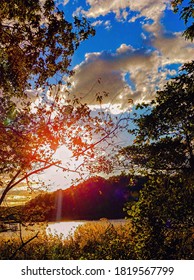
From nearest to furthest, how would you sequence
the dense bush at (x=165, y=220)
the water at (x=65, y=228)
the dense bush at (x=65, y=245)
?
the dense bush at (x=165, y=220) < the dense bush at (x=65, y=245) < the water at (x=65, y=228)

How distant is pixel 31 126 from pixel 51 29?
2298 millimetres

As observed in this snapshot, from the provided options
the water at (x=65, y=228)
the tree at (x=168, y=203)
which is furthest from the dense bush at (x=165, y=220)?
the water at (x=65, y=228)

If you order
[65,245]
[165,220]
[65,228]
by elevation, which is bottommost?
[65,245]

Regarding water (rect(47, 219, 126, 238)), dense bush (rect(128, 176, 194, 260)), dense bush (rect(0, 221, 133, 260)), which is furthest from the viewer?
water (rect(47, 219, 126, 238))

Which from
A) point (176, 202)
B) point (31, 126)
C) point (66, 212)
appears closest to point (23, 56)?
point (31, 126)

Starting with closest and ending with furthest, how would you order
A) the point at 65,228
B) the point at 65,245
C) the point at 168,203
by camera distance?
the point at 168,203 → the point at 65,245 → the point at 65,228

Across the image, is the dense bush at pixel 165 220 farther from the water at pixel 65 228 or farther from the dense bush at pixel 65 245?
the water at pixel 65 228

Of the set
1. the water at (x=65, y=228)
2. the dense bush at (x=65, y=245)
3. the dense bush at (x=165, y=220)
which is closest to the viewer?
the dense bush at (x=165, y=220)

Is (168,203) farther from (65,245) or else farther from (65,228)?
(65,228)

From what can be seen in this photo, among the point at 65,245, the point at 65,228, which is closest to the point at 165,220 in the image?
the point at 65,245

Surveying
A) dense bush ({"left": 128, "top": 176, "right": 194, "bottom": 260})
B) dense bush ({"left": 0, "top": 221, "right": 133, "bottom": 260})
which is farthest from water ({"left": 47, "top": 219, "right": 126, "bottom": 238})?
dense bush ({"left": 128, "top": 176, "right": 194, "bottom": 260})

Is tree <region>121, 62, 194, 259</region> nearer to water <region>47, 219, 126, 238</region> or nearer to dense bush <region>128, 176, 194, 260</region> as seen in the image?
dense bush <region>128, 176, 194, 260</region>

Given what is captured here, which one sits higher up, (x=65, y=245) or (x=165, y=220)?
(x=165, y=220)

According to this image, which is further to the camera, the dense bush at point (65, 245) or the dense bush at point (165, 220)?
the dense bush at point (65, 245)
